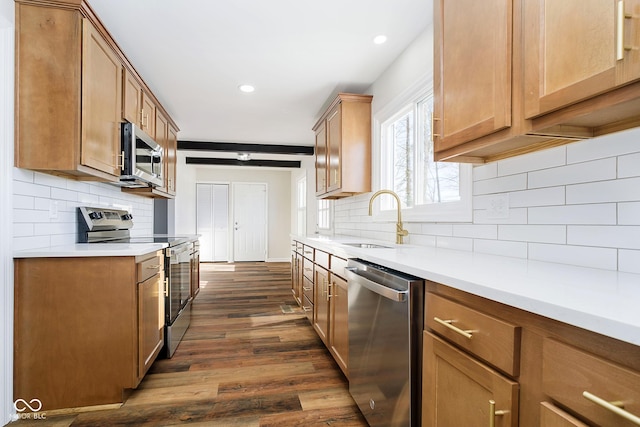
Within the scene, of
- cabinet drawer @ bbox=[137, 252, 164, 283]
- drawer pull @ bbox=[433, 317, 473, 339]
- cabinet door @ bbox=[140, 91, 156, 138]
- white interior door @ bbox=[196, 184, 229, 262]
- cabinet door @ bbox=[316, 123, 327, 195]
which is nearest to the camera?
drawer pull @ bbox=[433, 317, 473, 339]

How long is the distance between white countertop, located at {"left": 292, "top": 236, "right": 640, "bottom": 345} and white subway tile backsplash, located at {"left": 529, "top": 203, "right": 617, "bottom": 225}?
17cm

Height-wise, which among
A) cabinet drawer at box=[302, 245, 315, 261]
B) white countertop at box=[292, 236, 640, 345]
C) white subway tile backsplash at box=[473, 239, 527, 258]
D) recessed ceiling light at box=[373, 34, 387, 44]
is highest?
recessed ceiling light at box=[373, 34, 387, 44]

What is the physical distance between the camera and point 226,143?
5.77 metres

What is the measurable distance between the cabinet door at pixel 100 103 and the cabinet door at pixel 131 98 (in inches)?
3.5

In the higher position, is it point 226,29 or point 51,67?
point 226,29

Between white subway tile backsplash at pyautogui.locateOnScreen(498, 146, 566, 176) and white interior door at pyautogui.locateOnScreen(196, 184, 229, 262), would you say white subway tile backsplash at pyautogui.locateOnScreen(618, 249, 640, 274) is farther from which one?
white interior door at pyautogui.locateOnScreen(196, 184, 229, 262)

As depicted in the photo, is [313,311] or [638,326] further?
[313,311]

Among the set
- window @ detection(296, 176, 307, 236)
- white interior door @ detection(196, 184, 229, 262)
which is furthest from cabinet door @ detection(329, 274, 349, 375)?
white interior door @ detection(196, 184, 229, 262)

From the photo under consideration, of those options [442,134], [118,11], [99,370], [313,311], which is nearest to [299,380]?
[313,311]

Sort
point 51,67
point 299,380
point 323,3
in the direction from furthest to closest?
point 299,380 → point 323,3 → point 51,67

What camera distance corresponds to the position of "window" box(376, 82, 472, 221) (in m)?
2.04

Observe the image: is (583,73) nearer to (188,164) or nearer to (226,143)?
(226,143)

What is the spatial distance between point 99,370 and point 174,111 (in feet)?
10.5

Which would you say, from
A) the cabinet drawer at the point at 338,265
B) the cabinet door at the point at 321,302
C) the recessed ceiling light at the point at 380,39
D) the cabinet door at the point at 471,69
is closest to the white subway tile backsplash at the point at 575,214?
the cabinet door at the point at 471,69
